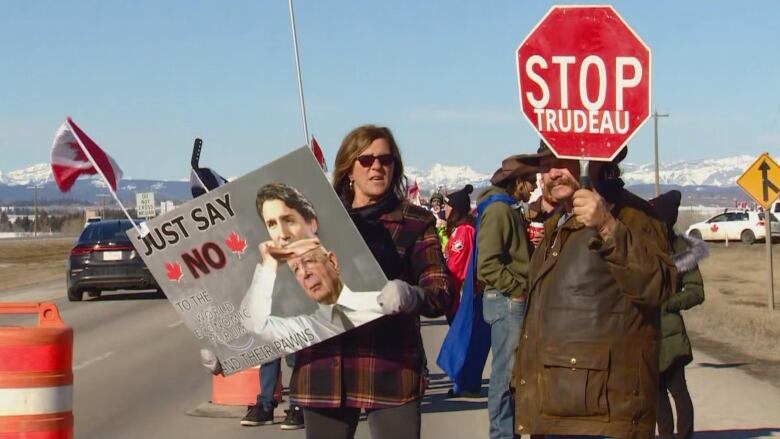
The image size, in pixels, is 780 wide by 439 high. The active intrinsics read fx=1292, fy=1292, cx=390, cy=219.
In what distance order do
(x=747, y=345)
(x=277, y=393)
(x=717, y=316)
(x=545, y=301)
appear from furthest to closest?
(x=717, y=316), (x=747, y=345), (x=277, y=393), (x=545, y=301)

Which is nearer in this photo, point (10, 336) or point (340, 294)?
point (340, 294)

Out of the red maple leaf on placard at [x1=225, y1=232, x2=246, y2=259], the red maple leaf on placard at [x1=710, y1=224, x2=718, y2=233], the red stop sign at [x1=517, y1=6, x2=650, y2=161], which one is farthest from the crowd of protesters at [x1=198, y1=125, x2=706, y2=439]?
the red maple leaf on placard at [x1=710, y1=224, x2=718, y2=233]

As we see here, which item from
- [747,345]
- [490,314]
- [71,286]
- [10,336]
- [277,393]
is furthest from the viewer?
[71,286]

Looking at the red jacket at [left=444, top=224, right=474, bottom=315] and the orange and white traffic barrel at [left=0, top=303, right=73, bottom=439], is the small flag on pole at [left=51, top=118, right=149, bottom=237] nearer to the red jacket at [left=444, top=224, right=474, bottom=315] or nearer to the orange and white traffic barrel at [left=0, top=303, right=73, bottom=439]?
the orange and white traffic barrel at [left=0, top=303, right=73, bottom=439]

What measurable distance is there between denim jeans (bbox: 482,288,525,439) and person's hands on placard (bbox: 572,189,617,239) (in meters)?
3.33

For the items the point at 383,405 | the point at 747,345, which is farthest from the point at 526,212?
the point at 747,345

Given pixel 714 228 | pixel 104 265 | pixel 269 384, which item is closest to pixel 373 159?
pixel 269 384

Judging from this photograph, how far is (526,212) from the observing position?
7.91 metres

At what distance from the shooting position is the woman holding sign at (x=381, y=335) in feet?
15.6

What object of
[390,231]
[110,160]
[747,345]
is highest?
[110,160]

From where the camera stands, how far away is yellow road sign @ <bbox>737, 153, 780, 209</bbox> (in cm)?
2150

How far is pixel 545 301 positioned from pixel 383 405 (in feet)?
2.54

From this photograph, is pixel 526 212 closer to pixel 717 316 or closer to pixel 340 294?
pixel 340 294

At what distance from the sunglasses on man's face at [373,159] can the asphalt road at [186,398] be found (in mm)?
4224
